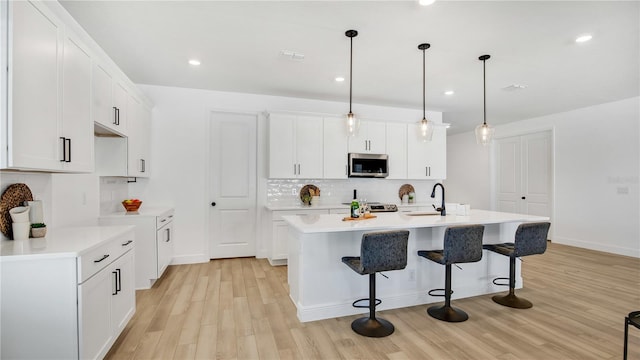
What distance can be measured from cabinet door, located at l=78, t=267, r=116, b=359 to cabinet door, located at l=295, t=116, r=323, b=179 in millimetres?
3063

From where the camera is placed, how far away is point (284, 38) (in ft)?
10.0

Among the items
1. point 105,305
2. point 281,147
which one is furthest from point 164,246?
point 281,147

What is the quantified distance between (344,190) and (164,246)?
2906 mm

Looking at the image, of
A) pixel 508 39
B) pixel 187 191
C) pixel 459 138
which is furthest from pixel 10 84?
pixel 459 138

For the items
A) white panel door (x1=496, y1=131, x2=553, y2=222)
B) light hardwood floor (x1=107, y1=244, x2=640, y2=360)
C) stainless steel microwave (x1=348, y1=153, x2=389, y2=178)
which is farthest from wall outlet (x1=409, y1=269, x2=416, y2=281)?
white panel door (x1=496, y1=131, x2=553, y2=222)

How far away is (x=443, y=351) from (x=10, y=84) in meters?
3.17

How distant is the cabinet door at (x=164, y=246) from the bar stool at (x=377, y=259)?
2428mm

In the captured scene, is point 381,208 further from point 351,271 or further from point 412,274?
point 351,271

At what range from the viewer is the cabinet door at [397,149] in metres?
5.41

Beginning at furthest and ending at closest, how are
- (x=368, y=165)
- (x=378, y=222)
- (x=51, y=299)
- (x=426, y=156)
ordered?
(x=426, y=156) → (x=368, y=165) → (x=378, y=222) → (x=51, y=299)

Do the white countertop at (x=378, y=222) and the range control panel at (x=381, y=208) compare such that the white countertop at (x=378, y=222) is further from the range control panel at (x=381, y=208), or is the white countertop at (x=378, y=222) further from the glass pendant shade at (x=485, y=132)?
the range control panel at (x=381, y=208)

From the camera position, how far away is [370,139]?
5277 millimetres

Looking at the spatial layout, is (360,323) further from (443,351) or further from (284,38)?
(284,38)

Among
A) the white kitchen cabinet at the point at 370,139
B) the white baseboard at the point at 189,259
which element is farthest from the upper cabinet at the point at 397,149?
the white baseboard at the point at 189,259
